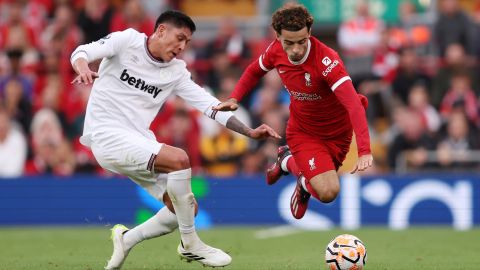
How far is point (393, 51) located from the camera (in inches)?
688

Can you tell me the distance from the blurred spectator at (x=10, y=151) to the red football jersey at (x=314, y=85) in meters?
7.20

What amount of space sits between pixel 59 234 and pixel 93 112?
18.2 feet

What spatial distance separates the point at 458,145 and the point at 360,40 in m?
2.77

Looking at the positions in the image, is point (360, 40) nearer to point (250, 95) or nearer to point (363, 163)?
point (250, 95)

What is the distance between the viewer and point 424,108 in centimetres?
1694

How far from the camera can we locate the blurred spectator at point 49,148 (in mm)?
16734

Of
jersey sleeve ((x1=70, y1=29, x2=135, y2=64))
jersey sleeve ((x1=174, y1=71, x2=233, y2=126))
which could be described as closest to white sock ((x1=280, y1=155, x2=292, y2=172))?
→ jersey sleeve ((x1=174, y1=71, x2=233, y2=126))

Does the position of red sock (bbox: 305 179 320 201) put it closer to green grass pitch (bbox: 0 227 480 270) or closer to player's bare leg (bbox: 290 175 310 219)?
player's bare leg (bbox: 290 175 310 219)

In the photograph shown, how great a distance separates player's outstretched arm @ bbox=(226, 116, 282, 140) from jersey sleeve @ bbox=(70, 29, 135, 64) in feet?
4.21

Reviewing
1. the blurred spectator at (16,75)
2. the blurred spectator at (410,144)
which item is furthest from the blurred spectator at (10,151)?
the blurred spectator at (410,144)

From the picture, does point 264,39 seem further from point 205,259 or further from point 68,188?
point 205,259

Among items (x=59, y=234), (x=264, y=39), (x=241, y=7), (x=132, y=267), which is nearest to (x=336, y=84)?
(x=132, y=267)

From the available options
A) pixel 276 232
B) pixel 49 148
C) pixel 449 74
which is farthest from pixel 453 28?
pixel 49 148

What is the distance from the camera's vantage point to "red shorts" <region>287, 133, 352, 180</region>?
34.6 ft
